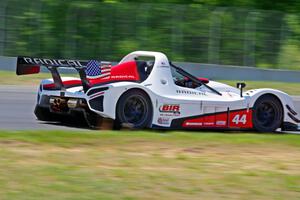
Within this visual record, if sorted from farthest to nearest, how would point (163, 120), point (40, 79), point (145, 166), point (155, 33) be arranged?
1. point (155, 33)
2. point (40, 79)
3. point (163, 120)
4. point (145, 166)

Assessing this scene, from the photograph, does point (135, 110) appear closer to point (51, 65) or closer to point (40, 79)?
point (51, 65)

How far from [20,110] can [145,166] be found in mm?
8309

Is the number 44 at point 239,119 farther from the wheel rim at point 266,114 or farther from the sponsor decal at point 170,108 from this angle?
the sponsor decal at point 170,108

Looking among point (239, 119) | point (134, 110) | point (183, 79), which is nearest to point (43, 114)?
point (134, 110)

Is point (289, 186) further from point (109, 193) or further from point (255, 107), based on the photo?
point (255, 107)

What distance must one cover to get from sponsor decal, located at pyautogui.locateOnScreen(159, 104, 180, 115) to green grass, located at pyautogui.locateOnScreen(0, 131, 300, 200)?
2.49 meters

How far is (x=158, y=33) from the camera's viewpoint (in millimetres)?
29078

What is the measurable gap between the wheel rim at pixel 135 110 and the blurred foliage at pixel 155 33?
1502 centimetres

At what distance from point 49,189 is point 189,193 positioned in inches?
50.2

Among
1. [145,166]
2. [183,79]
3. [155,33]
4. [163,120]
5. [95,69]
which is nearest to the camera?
[145,166]

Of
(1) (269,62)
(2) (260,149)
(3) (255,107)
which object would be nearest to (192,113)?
(3) (255,107)

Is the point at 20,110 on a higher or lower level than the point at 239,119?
lower

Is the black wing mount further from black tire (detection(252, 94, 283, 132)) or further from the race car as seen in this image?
black tire (detection(252, 94, 283, 132))

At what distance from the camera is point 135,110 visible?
44.3ft
